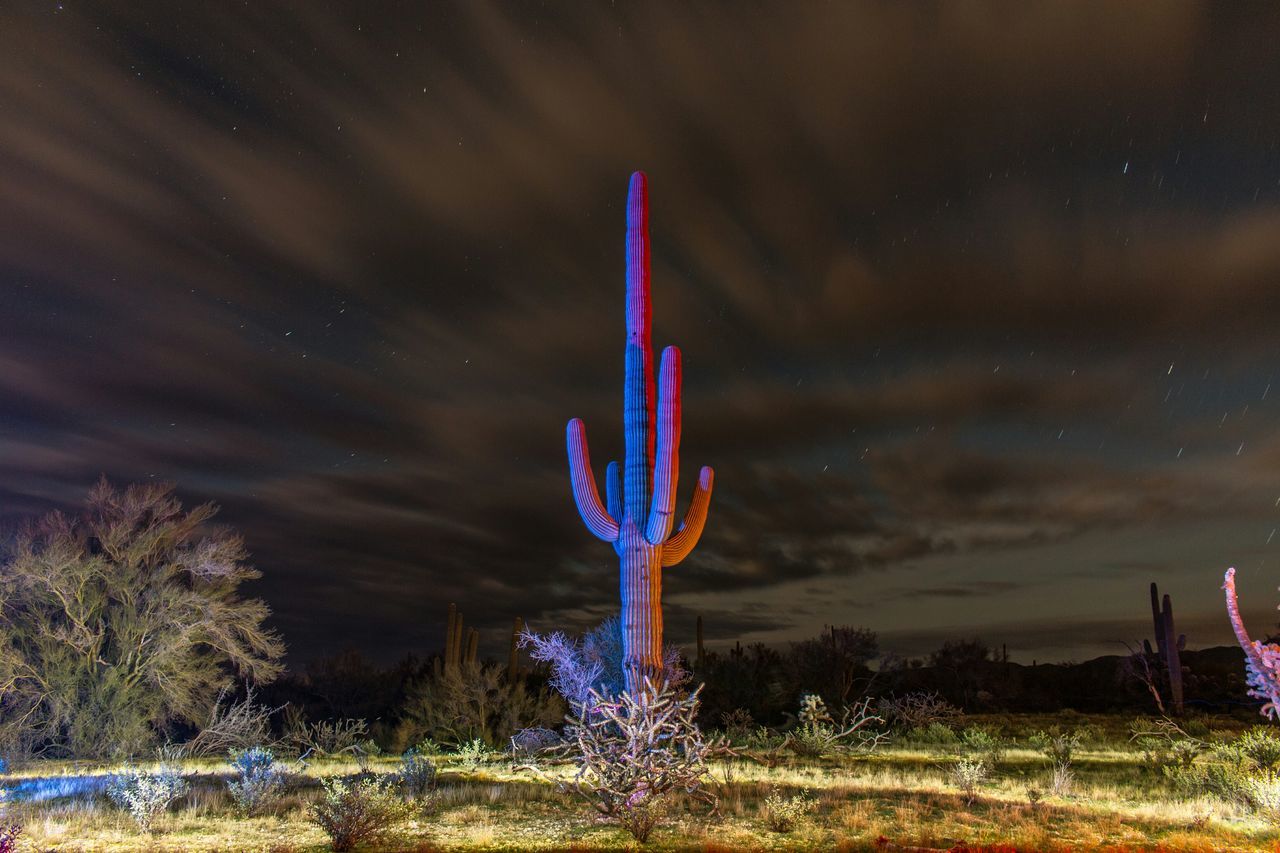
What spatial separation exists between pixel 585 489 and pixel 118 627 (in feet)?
41.5

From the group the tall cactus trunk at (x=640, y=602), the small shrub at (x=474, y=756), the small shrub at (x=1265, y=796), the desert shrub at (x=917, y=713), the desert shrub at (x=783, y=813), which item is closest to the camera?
the desert shrub at (x=783, y=813)

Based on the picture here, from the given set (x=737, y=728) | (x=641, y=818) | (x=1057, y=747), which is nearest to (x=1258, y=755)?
(x=1057, y=747)

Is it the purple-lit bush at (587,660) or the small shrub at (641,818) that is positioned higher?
the purple-lit bush at (587,660)

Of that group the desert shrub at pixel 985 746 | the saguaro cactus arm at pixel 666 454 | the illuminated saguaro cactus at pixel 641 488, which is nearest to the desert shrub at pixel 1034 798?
the desert shrub at pixel 985 746

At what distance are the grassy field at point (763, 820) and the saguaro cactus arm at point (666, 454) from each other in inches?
178

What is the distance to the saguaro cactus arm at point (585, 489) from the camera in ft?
53.6

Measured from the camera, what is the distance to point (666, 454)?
15461 millimetres

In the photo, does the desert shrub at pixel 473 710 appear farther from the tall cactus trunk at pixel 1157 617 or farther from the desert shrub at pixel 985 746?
the tall cactus trunk at pixel 1157 617

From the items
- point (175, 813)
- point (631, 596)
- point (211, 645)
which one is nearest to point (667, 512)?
point (631, 596)

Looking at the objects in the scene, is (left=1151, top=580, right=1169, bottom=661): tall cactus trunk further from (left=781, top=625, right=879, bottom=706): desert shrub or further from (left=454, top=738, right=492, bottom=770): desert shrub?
(left=454, top=738, right=492, bottom=770): desert shrub

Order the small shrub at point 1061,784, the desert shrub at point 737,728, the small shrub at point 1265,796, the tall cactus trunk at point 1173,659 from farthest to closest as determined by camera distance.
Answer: the tall cactus trunk at point 1173,659, the desert shrub at point 737,728, the small shrub at point 1061,784, the small shrub at point 1265,796

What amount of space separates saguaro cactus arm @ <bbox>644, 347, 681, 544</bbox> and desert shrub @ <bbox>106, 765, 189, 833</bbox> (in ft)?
27.2

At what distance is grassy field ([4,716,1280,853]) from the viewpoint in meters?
9.35

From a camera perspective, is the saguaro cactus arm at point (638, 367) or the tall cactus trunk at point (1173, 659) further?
the tall cactus trunk at point (1173, 659)
